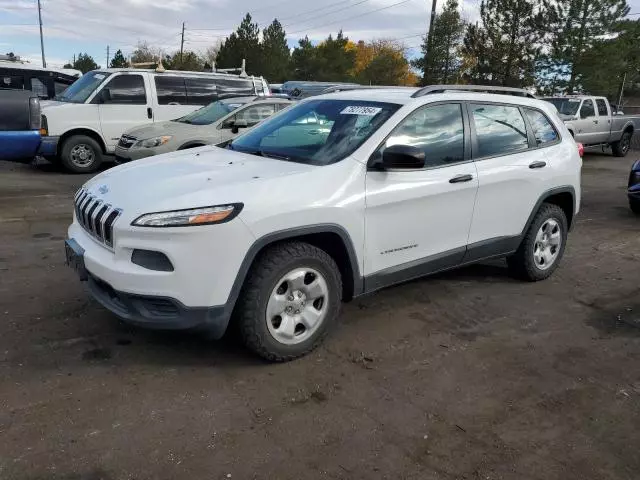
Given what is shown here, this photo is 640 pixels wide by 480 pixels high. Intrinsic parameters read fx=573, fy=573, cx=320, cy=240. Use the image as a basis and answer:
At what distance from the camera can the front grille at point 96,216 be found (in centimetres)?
331

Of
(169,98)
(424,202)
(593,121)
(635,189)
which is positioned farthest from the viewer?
(593,121)

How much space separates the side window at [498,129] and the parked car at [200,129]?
4.97 meters

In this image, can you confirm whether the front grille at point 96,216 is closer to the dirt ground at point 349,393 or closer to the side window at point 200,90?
the dirt ground at point 349,393

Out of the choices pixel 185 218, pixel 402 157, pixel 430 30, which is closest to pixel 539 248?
pixel 402 157

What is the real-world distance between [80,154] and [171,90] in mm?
2210

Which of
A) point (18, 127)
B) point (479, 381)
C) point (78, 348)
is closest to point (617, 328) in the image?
point (479, 381)

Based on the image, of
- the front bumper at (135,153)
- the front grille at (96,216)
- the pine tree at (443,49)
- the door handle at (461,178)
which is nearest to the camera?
the front grille at (96,216)

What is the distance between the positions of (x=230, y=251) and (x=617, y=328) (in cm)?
308

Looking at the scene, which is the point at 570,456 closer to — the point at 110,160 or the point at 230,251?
the point at 230,251

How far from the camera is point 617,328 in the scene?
172 inches

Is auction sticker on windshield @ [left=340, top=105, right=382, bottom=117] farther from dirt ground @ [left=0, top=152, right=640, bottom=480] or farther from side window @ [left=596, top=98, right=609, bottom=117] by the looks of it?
side window @ [left=596, top=98, right=609, bottom=117]

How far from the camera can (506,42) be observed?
3366 centimetres

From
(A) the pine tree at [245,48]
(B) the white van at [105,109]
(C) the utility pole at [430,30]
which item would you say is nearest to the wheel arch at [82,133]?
(B) the white van at [105,109]

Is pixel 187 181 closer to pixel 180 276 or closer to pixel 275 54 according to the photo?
pixel 180 276
